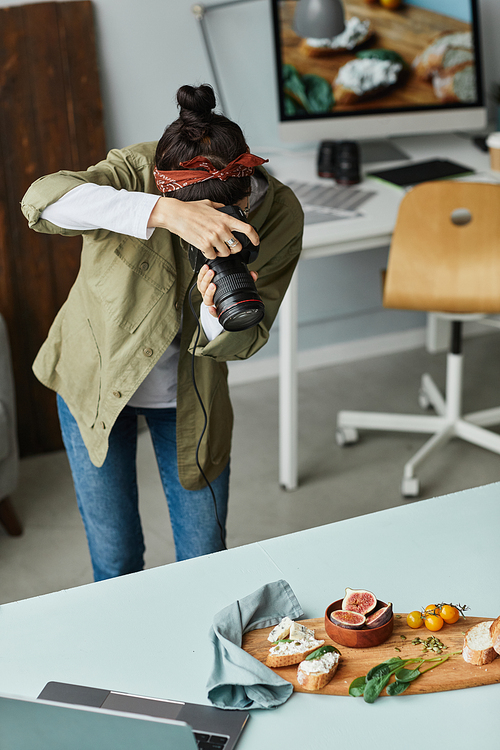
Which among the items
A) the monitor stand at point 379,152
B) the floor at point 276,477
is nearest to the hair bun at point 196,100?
the floor at point 276,477

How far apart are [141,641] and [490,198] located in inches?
68.7

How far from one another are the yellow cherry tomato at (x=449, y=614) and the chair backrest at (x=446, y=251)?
1.49 m

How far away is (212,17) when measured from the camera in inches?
107

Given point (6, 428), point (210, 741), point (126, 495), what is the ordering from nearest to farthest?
point (210, 741) < point (126, 495) < point (6, 428)

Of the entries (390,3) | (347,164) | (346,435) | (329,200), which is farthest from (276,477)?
(390,3)

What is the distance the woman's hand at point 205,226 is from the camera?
1049 mm

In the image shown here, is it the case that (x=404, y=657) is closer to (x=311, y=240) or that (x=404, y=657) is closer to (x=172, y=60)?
(x=311, y=240)

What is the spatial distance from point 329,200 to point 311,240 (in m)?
0.33

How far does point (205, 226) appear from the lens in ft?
3.45

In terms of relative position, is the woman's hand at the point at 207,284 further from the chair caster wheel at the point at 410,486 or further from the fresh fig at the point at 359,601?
the chair caster wheel at the point at 410,486

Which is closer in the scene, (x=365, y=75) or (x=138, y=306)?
(x=138, y=306)

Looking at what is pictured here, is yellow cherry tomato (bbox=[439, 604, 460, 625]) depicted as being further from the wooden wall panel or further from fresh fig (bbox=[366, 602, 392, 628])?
the wooden wall panel

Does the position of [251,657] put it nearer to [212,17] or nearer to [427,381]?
[427,381]

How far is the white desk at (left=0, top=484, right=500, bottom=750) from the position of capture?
93cm
